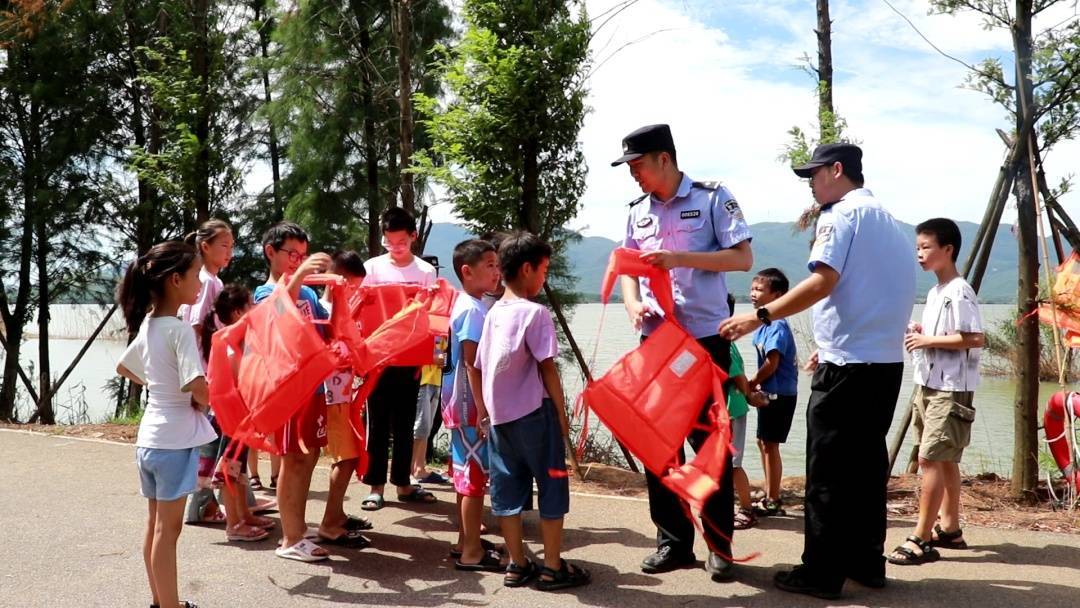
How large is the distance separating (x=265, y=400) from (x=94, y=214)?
43.6 feet

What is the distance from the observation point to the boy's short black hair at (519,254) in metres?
4.38

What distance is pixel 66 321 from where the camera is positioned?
1638cm

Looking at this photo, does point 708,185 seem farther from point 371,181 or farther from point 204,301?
point 371,181

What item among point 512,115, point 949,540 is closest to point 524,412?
point 949,540

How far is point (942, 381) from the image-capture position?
4.75 metres

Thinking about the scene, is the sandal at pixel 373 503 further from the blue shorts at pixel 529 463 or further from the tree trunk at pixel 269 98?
the tree trunk at pixel 269 98

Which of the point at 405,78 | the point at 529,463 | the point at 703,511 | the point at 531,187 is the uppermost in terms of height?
the point at 405,78

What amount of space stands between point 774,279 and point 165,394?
369 cm

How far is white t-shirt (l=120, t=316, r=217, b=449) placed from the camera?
3.79 meters

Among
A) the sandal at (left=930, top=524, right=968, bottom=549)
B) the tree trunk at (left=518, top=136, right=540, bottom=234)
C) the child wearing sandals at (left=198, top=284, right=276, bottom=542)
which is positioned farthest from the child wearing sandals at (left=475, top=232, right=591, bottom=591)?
the tree trunk at (left=518, top=136, right=540, bottom=234)

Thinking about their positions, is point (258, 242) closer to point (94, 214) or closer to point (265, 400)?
point (94, 214)

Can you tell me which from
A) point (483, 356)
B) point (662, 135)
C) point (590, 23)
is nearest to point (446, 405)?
point (483, 356)

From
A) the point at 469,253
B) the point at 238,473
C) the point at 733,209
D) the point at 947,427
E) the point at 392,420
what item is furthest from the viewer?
the point at 392,420

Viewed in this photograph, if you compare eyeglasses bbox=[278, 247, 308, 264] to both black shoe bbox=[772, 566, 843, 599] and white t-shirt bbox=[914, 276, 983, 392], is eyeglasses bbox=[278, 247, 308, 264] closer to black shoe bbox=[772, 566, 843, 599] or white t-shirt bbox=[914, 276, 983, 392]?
black shoe bbox=[772, 566, 843, 599]
